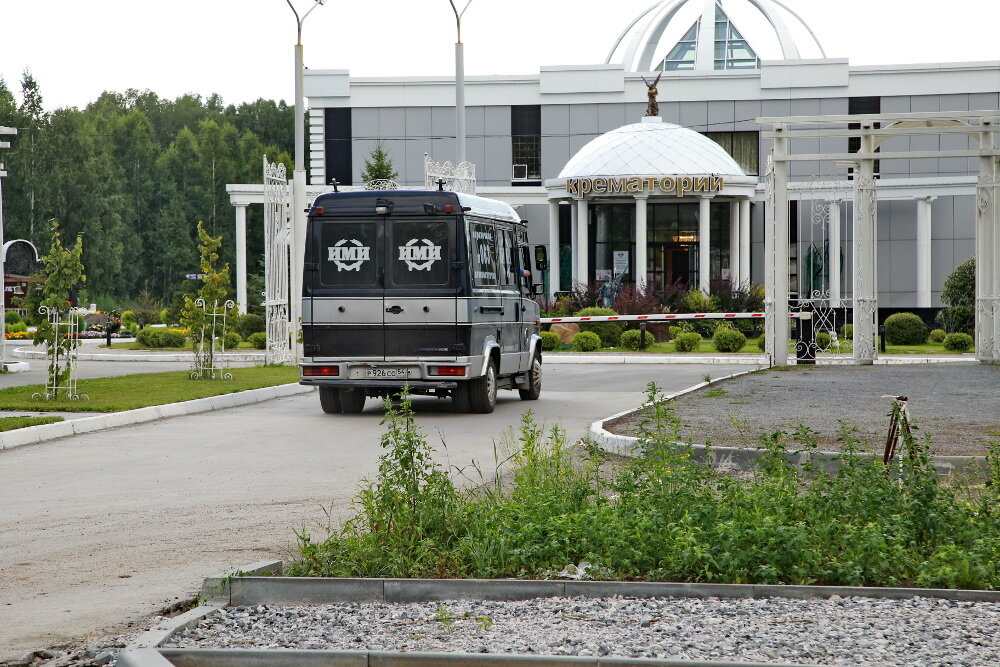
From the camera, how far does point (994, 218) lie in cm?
2322

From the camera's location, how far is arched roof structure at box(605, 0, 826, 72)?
5791cm

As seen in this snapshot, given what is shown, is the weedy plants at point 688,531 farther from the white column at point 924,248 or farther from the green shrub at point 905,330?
the white column at point 924,248

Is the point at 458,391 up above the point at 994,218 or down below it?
below

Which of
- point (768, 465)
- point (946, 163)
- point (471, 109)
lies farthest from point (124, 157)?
point (768, 465)

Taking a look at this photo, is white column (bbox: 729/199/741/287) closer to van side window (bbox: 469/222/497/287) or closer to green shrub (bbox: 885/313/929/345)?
green shrub (bbox: 885/313/929/345)

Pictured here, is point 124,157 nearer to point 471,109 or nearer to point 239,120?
point 239,120

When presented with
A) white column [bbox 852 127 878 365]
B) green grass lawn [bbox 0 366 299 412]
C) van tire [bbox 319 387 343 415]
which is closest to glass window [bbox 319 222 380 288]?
van tire [bbox 319 387 343 415]

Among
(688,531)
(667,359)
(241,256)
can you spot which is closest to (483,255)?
(688,531)

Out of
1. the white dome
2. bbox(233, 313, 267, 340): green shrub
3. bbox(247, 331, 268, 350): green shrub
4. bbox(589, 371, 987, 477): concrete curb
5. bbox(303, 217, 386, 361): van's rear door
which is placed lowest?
bbox(589, 371, 987, 477): concrete curb

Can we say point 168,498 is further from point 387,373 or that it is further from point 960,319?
point 960,319

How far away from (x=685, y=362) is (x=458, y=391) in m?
14.0

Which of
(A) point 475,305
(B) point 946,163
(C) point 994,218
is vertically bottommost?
(A) point 475,305

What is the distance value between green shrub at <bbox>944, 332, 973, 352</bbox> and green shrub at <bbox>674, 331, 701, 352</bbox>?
6.28 metres

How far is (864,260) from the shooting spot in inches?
922
